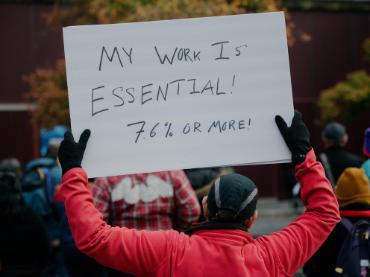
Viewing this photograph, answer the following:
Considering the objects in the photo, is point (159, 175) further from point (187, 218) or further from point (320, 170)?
point (320, 170)

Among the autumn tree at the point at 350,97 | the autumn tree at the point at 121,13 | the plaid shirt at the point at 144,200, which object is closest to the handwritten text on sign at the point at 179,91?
the plaid shirt at the point at 144,200

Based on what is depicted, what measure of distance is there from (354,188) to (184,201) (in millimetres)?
1035

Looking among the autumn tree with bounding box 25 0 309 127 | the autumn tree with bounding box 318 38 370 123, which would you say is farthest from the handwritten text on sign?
the autumn tree with bounding box 318 38 370 123

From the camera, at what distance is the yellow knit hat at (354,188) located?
3.96 metres

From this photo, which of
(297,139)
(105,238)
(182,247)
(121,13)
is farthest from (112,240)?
(121,13)

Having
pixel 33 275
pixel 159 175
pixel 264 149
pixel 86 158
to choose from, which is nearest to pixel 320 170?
pixel 264 149

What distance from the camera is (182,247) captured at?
2.38 m

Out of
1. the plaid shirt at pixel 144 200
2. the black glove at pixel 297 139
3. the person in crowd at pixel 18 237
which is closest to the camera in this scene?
the black glove at pixel 297 139

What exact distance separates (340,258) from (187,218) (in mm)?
999

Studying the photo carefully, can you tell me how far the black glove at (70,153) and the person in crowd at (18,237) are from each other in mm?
2279

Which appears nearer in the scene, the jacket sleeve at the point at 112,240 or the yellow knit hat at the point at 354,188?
the jacket sleeve at the point at 112,240

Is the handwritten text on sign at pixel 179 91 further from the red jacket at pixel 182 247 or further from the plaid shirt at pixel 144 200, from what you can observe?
the plaid shirt at pixel 144 200

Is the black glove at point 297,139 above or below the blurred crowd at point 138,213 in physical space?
above

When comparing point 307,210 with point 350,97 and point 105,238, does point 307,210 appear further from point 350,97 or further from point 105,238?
point 350,97
